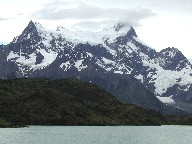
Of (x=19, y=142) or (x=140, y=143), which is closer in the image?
(x=19, y=142)

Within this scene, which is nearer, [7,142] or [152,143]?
[7,142]

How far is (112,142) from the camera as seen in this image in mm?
195250

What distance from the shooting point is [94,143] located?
186000 millimetres

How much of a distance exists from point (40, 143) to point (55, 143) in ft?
21.8

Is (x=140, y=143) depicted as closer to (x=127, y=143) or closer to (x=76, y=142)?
(x=127, y=143)

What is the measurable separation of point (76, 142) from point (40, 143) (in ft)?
60.9

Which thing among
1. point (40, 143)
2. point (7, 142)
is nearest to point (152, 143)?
point (40, 143)

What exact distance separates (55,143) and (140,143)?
38460 mm

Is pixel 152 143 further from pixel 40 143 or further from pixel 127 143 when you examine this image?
pixel 40 143

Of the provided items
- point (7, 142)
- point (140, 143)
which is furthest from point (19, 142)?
point (140, 143)

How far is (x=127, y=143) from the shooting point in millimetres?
192375

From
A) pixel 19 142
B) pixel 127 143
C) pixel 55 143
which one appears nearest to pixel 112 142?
pixel 127 143

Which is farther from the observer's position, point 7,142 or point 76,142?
point 76,142

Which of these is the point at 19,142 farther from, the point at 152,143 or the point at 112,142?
the point at 152,143
